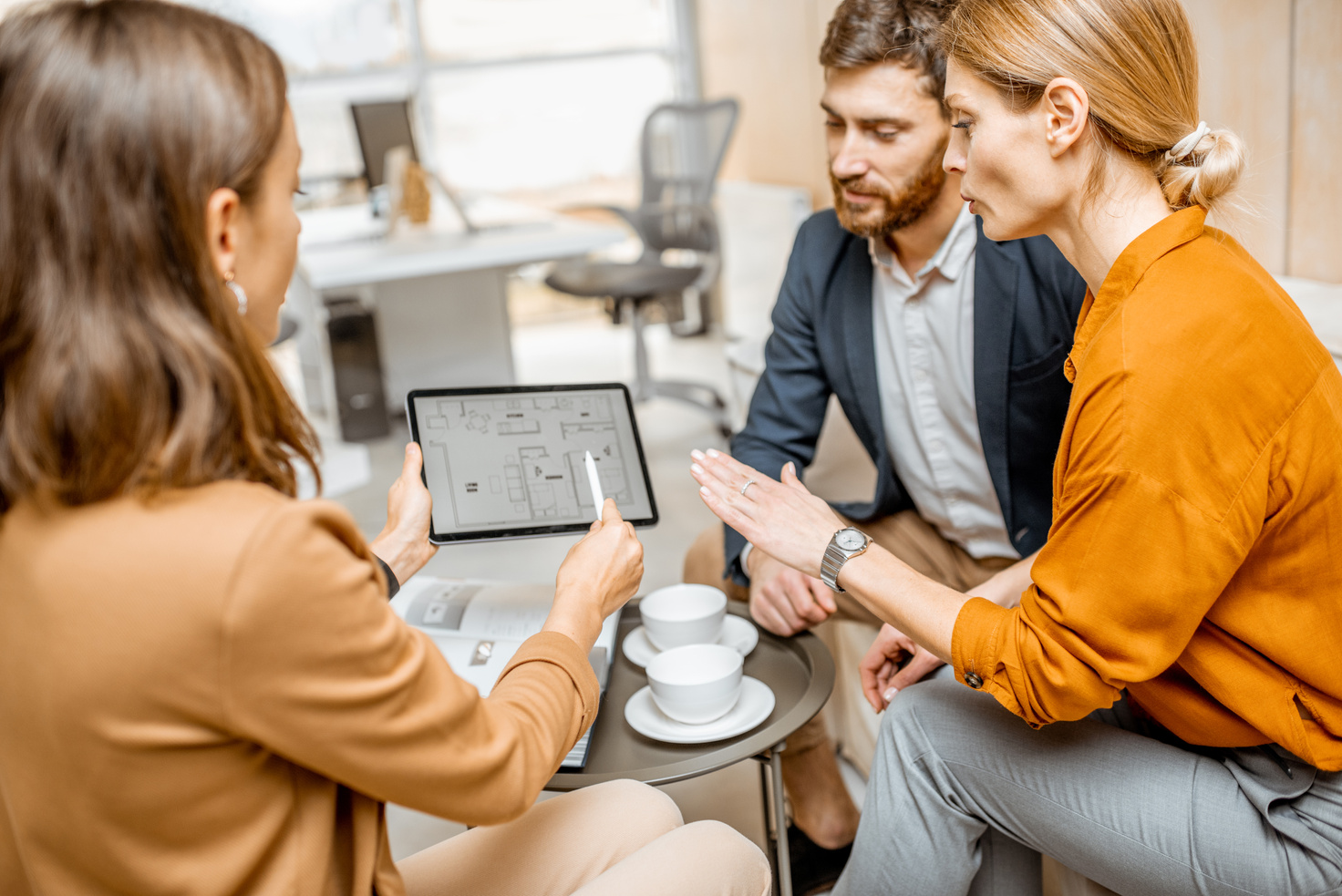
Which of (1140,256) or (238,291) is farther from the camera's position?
(1140,256)

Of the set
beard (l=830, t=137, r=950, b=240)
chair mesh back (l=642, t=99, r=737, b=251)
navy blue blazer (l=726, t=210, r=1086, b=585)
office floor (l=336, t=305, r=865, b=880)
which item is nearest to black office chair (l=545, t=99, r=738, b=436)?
chair mesh back (l=642, t=99, r=737, b=251)

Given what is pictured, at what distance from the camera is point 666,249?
4074 mm

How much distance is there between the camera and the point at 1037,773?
1045 millimetres

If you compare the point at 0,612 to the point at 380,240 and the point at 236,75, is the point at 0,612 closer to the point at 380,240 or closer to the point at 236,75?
the point at 236,75

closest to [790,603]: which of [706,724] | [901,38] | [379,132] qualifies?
[706,724]

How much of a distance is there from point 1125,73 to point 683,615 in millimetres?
745

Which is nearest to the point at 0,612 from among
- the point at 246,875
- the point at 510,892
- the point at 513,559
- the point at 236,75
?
the point at 246,875

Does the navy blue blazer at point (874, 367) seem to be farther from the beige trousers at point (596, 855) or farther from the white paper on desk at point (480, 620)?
the beige trousers at point (596, 855)

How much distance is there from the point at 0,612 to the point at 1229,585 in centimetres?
93

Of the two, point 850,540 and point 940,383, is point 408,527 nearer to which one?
point 850,540

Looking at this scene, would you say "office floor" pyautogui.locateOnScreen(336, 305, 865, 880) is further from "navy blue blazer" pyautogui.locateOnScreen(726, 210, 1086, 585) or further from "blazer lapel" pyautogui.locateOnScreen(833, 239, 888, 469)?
"blazer lapel" pyautogui.locateOnScreen(833, 239, 888, 469)

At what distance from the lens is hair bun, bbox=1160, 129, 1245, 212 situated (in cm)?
98

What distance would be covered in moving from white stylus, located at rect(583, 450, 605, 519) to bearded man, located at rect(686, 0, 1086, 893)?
273 millimetres

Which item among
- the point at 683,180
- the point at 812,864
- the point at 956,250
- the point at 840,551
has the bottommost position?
the point at 812,864
